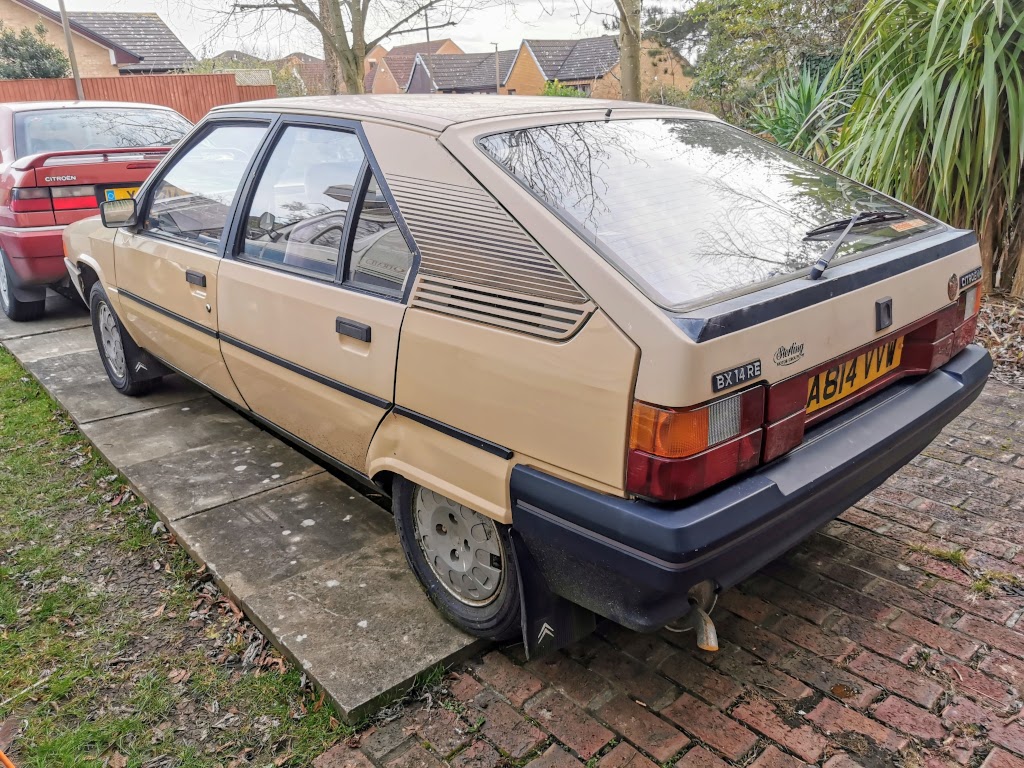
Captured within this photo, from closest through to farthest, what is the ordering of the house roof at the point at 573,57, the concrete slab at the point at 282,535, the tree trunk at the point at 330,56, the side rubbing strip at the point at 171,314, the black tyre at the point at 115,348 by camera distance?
the concrete slab at the point at 282,535 < the side rubbing strip at the point at 171,314 < the black tyre at the point at 115,348 < the tree trunk at the point at 330,56 < the house roof at the point at 573,57

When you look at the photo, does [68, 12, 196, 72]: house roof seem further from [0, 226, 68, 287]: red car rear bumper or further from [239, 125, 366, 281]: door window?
[239, 125, 366, 281]: door window

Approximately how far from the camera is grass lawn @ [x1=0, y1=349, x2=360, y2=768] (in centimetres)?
227

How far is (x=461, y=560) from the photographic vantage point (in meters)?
2.59

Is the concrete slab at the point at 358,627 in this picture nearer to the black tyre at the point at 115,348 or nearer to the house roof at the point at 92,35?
the black tyre at the point at 115,348

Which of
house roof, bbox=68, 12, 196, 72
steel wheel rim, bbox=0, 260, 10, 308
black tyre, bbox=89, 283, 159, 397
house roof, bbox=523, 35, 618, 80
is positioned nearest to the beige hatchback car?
black tyre, bbox=89, 283, 159, 397

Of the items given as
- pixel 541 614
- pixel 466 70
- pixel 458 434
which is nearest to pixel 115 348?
pixel 458 434

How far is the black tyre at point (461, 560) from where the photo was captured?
2420mm

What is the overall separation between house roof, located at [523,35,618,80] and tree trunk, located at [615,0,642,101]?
4082cm

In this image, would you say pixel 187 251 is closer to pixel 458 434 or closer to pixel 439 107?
pixel 439 107

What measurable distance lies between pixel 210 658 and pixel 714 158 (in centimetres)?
244

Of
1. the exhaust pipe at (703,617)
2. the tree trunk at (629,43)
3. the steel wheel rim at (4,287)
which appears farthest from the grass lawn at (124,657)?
the tree trunk at (629,43)

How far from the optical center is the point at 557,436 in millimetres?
2010

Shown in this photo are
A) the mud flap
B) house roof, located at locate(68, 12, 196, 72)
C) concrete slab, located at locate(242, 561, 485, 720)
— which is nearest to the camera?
the mud flap

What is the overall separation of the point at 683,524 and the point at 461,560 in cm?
97
